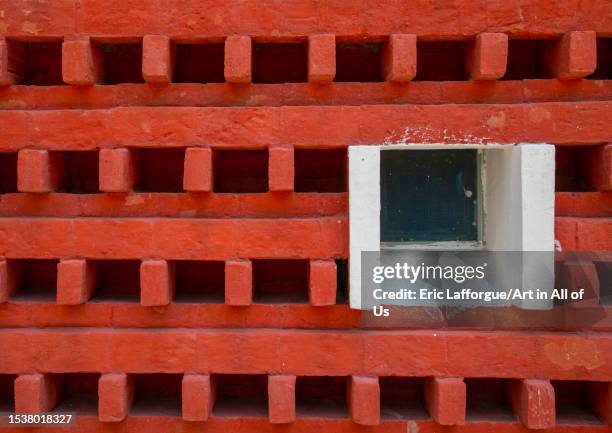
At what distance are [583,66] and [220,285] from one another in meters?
2.51

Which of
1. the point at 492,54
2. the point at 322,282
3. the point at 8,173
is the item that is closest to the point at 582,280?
the point at 492,54

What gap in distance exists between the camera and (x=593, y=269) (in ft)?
8.75

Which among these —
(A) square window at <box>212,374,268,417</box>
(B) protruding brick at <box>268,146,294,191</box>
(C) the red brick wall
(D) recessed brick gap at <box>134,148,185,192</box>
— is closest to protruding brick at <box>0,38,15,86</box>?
(C) the red brick wall

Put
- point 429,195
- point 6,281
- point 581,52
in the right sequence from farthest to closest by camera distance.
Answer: point 429,195 → point 6,281 → point 581,52

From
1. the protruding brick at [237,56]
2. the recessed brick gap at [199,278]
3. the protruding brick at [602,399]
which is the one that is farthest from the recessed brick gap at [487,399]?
the protruding brick at [237,56]

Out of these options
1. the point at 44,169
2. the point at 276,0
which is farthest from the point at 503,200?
the point at 44,169

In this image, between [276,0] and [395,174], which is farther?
[395,174]

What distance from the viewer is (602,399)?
2750 mm

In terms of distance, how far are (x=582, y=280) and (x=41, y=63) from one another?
3.59m

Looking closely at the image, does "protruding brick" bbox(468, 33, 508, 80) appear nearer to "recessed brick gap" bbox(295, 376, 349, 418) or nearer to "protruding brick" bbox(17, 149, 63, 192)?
"recessed brick gap" bbox(295, 376, 349, 418)

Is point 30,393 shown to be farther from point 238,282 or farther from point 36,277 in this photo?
point 238,282

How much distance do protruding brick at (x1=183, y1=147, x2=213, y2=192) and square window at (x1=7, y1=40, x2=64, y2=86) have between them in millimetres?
1071

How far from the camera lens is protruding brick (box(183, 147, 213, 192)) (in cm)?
265

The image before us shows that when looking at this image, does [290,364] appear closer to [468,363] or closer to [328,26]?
[468,363]
